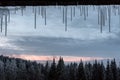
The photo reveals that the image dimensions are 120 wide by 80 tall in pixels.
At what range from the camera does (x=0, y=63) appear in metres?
199

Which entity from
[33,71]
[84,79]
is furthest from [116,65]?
[33,71]

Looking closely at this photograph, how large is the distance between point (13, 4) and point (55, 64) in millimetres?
117298

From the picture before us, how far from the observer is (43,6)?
19.7m

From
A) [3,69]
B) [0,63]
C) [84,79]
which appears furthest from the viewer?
[0,63]
